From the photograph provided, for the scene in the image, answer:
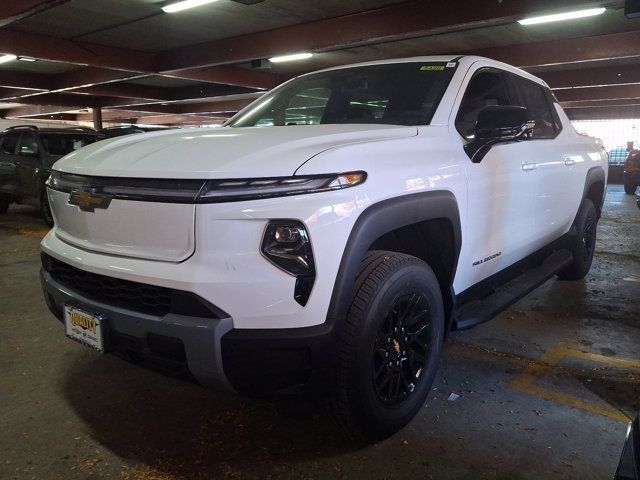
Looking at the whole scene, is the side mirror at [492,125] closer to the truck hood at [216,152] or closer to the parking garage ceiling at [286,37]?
the truck hood at [216,152]

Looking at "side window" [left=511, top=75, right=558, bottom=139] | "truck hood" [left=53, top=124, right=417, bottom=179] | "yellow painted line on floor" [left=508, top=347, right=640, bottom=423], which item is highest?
"side window" [left=511, top=75, right=558, bottom=139]

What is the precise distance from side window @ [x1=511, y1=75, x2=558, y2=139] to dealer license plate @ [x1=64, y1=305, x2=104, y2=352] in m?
3.02

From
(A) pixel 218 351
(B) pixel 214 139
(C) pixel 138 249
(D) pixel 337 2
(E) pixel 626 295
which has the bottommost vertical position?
(E) pixel 626 295

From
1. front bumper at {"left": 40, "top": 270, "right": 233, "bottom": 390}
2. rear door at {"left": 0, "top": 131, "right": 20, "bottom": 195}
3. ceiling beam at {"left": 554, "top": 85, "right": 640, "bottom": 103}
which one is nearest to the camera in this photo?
front bumper at {"left": 40, "top": 270, "right": 233, "bottom": 390}

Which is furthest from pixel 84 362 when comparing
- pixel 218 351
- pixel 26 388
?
pixel 218 351

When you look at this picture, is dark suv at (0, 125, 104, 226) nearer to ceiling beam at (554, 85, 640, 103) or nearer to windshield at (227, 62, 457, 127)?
windshield at (227, 62, 457, 127)

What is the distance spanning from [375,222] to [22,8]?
25.4 feet

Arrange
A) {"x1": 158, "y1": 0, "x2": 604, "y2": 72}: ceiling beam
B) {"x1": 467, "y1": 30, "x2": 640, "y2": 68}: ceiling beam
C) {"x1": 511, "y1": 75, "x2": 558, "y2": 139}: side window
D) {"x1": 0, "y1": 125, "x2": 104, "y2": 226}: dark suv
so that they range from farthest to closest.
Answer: {"x1": 467, "y1": 30, "x2": 640, "y2": 68}: ceiling beam, {"x1": 0, "y1": 125, "x2": 104, "y2": 226}: dark suv, {"x1": 158, "y1": 0, "x2": 604, "y2": 72}: ceiling beam, {"x1": 511, "y1": 75, "x2": 558, "y2": 139}: side window

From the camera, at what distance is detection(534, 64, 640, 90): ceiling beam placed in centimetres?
1360

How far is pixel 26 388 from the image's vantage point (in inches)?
111

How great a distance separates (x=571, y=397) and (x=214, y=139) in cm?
231

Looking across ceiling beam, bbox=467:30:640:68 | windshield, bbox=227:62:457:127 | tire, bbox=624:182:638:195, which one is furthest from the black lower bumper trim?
tire, bbox=624:182:638:195

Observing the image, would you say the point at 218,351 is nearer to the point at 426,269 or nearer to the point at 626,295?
the point at 426,269

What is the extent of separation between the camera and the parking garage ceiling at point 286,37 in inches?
323
